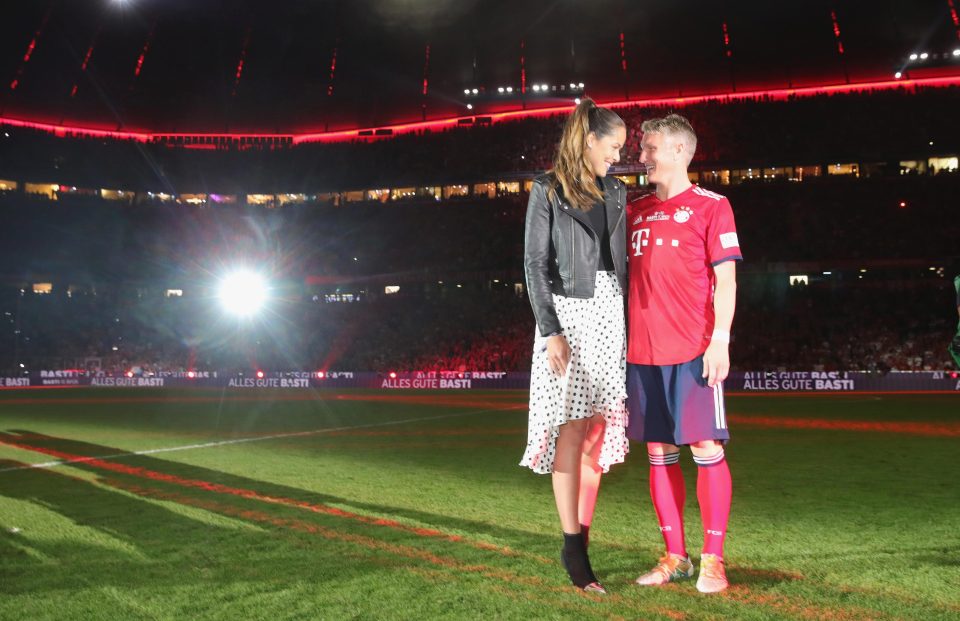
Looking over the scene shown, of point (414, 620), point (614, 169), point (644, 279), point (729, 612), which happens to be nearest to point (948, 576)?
point (729, 612)

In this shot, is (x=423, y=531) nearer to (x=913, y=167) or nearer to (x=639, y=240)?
(x=639, y=240)

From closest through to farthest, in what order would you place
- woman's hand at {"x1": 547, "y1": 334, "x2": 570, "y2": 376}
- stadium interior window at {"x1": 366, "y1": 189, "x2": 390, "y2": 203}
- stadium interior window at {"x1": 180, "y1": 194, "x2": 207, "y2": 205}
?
woman's hand at {"x1": 547, "y1": 334, "x2": 570, "y2": 376}
stadium interior window at {"x1": 366, "y1": 189, "x2": 390, "y2": 203}
stadium interior window at {"x1": 180, "y1": 194, "x2": 207, "y2": 205}

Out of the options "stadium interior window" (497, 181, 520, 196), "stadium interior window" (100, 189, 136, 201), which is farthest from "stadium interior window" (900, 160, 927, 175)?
"stadium interior window" (100, 189, 136, 201)

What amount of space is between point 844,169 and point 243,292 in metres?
29.4

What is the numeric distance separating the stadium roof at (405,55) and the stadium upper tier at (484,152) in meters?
1.48

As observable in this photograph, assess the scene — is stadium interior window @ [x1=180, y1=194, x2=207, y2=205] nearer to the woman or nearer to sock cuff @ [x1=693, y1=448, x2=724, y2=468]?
the woman

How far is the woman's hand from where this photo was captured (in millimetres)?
3885

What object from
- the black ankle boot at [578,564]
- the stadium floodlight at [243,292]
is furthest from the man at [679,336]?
the stadium floodlight at [243,292]

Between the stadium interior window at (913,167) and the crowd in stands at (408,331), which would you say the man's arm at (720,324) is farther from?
the stadium interior window at (913,167)

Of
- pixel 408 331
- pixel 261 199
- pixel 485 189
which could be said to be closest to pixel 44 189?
pixel 261 199

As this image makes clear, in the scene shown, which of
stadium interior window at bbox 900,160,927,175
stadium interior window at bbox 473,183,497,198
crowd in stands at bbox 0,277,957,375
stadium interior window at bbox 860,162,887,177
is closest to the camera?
crowd in stands at bbox 0,277,957,375

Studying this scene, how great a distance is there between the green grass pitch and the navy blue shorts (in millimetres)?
736

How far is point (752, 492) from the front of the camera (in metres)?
7.04

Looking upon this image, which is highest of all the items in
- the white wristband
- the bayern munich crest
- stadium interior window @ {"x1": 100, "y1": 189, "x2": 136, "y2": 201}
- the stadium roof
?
the stadium roof
